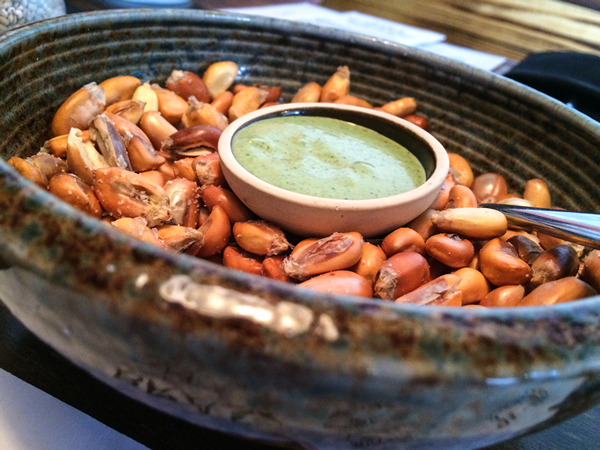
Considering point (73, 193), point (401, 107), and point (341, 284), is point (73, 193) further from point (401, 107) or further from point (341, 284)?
point (401, 107)

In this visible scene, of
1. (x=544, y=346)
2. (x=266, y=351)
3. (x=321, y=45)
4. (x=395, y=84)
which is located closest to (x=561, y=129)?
(x=395, y=84)

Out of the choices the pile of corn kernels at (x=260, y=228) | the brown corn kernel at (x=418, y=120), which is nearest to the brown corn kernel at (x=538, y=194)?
the pile of corn kernels at (x=260, y=228)

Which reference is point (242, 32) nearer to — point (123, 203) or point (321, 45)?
point (321, 45)

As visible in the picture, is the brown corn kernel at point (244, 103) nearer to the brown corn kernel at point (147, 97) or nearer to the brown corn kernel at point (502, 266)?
the brown corn kernel at point (147, 97)

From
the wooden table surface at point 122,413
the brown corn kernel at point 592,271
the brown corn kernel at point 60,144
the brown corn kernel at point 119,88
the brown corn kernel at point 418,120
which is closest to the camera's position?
the wooden table surface at point 122,413

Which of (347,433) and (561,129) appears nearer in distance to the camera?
(347,433)
